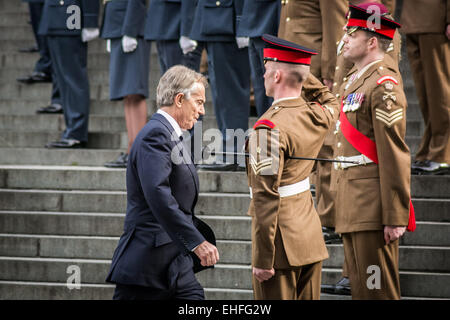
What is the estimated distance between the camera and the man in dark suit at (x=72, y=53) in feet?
27.1

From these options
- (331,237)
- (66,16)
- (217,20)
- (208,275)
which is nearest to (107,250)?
(208,275)

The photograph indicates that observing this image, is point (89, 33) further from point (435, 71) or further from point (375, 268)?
point (375, 268)

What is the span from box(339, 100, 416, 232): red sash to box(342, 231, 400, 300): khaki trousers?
0.16 meters

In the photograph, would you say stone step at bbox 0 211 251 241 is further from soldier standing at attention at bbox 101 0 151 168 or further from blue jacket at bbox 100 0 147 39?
blue jacket at bbox 100 0 147 39

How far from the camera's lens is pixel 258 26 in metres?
7.01

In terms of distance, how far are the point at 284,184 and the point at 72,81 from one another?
459 centimetres

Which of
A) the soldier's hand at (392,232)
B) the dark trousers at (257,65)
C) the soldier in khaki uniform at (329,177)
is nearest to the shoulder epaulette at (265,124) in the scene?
the soldier's hand at (392,232)

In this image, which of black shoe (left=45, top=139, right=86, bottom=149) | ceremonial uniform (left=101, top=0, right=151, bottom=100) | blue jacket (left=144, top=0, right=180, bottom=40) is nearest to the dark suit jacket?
blue jacket (left=144, top=0, right=180, bottom=40)

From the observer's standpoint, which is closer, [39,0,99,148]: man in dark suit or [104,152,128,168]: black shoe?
[104,152,128,168]: black shoe

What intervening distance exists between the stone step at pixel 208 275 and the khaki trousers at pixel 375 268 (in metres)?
1.35

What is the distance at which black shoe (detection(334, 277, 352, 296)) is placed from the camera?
5.79 m
